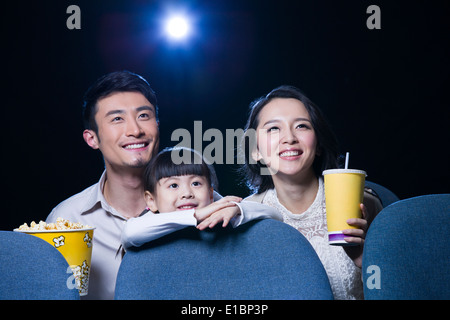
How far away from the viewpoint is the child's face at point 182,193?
5.89 feet

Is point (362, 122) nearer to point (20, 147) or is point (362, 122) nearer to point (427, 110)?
point (427, 110)

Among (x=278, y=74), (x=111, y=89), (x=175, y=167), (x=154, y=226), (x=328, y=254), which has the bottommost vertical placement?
(x=328, y=254)

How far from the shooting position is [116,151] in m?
2.29

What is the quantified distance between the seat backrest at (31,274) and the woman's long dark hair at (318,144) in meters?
1.27

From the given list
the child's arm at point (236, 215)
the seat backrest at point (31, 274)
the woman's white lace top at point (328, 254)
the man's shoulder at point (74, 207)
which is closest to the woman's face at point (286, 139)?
the woman's white lace top at point (328, 254)

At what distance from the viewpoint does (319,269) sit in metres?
1.18

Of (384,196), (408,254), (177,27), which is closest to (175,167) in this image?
(408,254)

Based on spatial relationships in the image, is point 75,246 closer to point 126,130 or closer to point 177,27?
point 126,130

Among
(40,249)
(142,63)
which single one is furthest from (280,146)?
(142,63)

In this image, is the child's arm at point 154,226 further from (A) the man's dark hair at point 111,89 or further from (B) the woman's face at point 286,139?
(A) the man's dark hair at point 111,89

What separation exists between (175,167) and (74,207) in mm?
640

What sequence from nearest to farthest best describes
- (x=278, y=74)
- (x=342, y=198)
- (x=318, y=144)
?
(x=342, y=198), (x=318, y=144), (x=278, y=74)

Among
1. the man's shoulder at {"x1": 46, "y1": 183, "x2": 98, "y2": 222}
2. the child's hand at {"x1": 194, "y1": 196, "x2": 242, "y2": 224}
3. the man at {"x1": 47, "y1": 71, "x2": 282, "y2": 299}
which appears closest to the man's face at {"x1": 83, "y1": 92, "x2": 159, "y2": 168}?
the man at {"x1": 47, "y1": 71, "x2": 282, "y2": 299}

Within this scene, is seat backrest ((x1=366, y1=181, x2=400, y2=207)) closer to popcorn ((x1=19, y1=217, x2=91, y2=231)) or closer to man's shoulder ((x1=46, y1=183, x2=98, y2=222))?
man's shoulder ((x1=46, y1=183, x2=98, y2=222))
